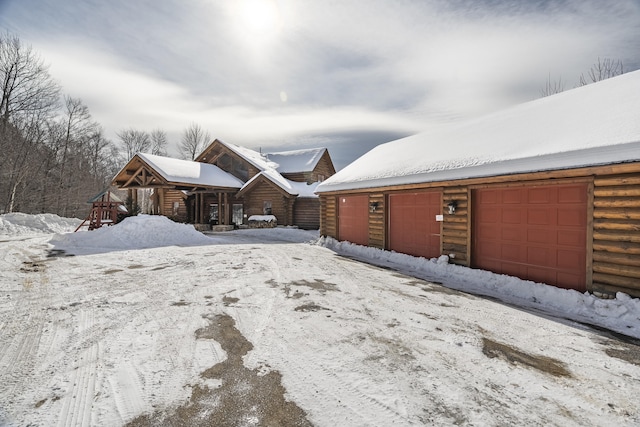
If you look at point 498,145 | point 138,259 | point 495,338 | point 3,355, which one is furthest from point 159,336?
point 498,145

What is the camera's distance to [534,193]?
6867 millimetres

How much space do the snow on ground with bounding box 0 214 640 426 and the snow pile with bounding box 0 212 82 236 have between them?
11.4 m

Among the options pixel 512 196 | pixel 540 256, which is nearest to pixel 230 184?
pixel 512 196

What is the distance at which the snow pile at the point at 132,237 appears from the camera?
→ 11695 millimetres

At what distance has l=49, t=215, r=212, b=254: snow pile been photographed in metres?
11.7

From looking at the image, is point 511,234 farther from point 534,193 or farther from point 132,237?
point 132,237

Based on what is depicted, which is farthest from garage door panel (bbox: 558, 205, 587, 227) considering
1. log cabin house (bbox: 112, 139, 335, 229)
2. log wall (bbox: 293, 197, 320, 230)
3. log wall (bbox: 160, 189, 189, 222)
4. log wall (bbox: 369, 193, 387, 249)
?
log wall (bbox: 160, 189, 189, 222)

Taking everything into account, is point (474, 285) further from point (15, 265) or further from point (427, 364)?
point (15, 265)

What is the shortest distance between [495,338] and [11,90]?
32.5 m

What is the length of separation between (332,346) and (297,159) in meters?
25.4

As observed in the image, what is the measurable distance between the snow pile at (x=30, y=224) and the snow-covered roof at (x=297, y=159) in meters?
15.8

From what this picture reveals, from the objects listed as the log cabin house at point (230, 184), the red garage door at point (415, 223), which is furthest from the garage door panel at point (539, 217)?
the log cabin house at point (230, 184)

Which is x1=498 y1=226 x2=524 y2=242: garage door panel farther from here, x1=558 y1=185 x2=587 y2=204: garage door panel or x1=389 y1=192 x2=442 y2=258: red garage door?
x1=389 y1=192 x2=442 y2=258: red garage door

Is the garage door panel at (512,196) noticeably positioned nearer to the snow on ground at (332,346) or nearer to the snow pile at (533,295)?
the snow pile at (533,295)
